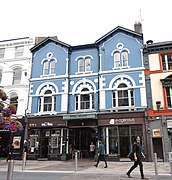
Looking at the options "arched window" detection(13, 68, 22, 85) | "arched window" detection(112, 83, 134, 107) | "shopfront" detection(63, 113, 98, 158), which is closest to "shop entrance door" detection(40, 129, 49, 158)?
"shopfront" detection(63, 113, 98, 158)

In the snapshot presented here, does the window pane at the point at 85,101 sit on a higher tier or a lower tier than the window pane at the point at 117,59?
lower

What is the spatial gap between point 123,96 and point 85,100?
12.1 ft

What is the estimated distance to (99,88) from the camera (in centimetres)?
2014

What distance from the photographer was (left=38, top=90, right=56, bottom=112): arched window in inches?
832

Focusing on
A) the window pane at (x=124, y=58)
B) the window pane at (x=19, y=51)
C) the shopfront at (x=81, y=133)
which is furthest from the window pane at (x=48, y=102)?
the window pane at (x=124, y=58)

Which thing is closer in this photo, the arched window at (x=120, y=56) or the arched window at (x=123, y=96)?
the arched window at (x=123, y=96)

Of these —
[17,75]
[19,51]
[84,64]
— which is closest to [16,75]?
[17,75]

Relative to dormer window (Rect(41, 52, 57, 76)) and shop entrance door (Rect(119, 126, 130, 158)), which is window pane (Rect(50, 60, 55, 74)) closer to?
dormer window (Rect(41, 52, 57, 76))

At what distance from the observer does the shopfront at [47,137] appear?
19828 mm

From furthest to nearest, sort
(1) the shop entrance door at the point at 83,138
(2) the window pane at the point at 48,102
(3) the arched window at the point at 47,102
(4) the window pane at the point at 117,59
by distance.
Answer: (2) the window pane at the point at 48,102 < (3) the arched window at the point at 47,102 < (1) the shop entrance door at the point at 83,138 < (4) the window pane at the point at 117,59

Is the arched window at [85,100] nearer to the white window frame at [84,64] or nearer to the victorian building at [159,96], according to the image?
the white window frame at [84,64]

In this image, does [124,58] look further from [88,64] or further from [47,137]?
[47,137]

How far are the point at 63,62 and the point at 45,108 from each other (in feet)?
16.7

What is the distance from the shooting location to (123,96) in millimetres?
19484
